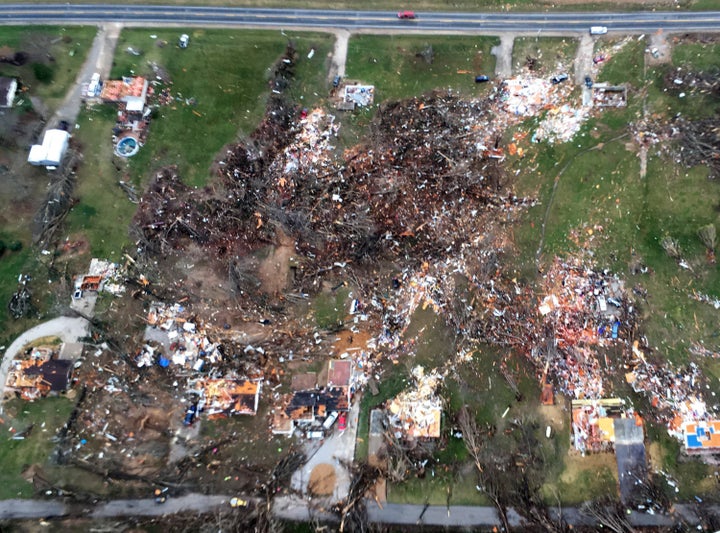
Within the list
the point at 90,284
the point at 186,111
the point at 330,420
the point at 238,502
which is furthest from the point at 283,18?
the point at 238,502

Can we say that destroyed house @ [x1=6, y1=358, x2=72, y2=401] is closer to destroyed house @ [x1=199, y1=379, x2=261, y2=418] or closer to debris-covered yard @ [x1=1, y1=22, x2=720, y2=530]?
debris-covered yard @ [x1=1, y1=22, x2=720, y2=530]

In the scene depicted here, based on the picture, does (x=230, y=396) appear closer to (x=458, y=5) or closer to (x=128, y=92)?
(x=128, y=92)

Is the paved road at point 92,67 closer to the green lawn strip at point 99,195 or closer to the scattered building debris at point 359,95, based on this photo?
the green lawn strip at point 99,195

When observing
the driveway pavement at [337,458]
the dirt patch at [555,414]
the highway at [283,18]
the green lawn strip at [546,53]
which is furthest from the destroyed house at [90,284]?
the green lawn strip at [546,53]

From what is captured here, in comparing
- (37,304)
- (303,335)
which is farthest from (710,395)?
(37,304)

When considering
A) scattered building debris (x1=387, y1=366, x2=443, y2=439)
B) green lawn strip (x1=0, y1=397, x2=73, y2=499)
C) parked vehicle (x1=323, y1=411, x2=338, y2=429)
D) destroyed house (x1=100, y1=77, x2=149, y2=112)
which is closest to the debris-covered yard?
parked vehicle (x1=323, y1=411, x2=338, y2=429)
